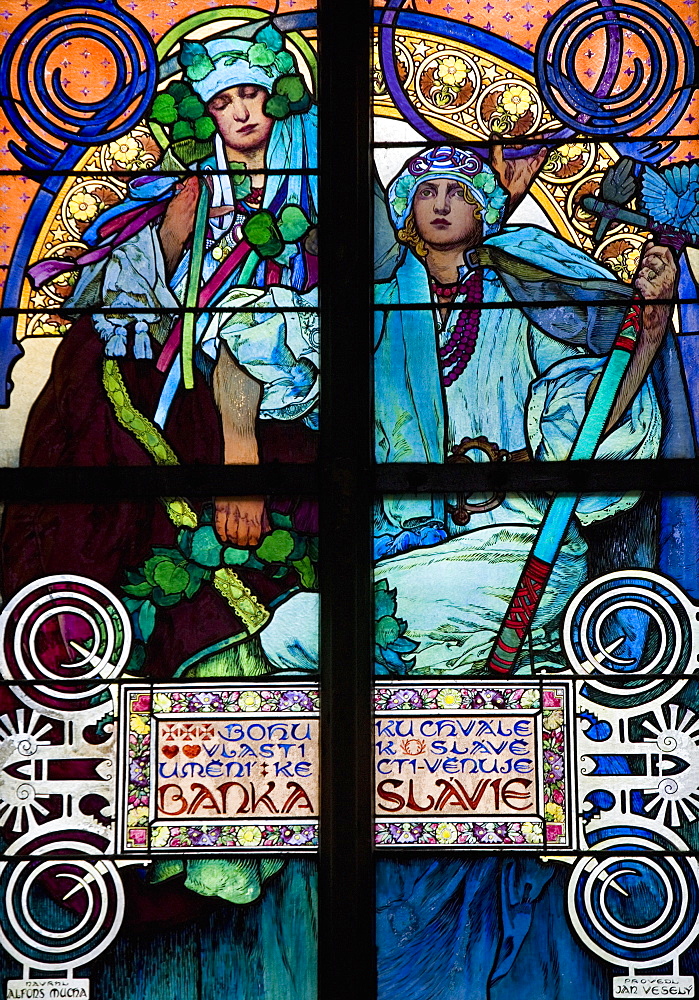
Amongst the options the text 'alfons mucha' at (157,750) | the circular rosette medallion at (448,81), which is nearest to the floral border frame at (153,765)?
the text 'alfons mucha' at (157,750)

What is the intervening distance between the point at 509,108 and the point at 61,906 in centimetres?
206

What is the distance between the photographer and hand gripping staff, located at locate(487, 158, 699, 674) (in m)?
2.70

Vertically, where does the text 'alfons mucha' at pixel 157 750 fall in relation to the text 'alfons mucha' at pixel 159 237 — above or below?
below

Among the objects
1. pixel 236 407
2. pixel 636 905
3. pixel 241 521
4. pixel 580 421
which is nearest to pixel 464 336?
pixel 580 421

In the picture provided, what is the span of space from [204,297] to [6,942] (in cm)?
148

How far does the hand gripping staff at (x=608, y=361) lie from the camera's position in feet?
8.86

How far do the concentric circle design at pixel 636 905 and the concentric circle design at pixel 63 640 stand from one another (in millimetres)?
1118

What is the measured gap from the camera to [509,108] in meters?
2.87

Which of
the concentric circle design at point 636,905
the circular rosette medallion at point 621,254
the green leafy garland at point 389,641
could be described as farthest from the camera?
the circular rosette medallion at point 621,254

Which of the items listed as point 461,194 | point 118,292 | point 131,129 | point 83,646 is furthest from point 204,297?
point 83,646

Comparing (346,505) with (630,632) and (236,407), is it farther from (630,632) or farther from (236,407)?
(630,632)

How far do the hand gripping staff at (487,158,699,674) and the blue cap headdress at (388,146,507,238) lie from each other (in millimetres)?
212

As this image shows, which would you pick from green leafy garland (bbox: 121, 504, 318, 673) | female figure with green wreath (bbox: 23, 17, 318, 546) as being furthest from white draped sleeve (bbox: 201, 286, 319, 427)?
green leafy garland (bbox: 121, 504, 318, 673)

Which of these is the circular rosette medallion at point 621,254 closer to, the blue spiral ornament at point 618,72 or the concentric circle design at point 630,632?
the blue spiral ornament at point 618,72
